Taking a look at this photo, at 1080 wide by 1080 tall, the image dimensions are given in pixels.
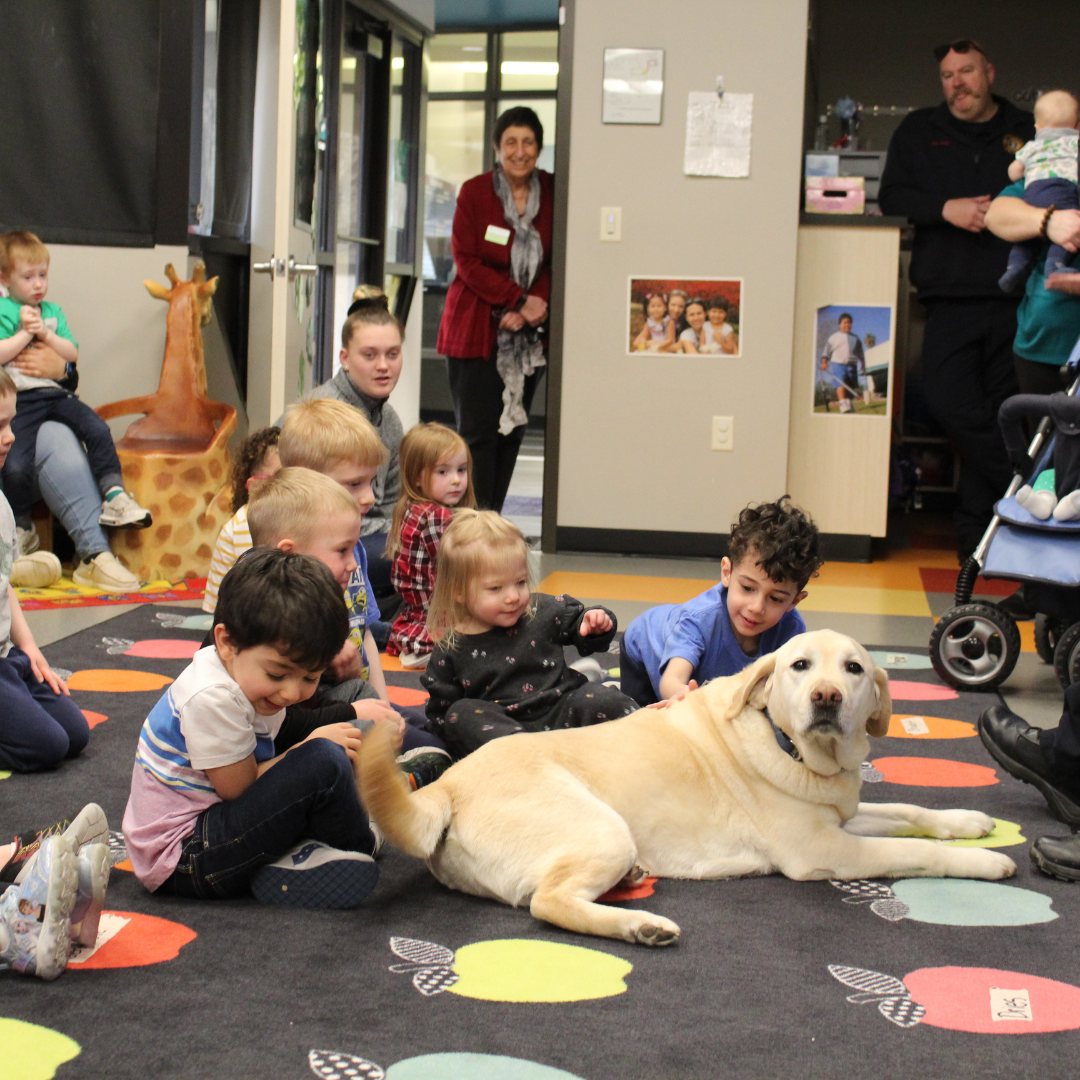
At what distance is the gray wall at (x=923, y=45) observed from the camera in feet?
26.9

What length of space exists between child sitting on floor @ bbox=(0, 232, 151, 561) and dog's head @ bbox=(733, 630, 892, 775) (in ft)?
10.6

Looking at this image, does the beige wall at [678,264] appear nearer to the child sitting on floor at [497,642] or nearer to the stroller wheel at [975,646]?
the stroller wheel at [975,646]

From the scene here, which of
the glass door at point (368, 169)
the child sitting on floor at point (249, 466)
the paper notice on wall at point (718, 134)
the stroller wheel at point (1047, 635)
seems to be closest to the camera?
the child sitting on floor at point (249, 466)

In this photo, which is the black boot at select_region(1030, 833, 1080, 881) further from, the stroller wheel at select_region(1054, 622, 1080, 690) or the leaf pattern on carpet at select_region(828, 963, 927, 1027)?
the stroller wheel at select_region(1054, 622, 1080, 690)

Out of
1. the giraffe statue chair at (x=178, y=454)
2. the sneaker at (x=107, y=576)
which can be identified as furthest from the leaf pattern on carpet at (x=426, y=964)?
the giraffe statue chair at (x=178, y=454)

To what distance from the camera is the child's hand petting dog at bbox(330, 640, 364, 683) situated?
2.29m

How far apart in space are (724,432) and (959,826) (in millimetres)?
3616

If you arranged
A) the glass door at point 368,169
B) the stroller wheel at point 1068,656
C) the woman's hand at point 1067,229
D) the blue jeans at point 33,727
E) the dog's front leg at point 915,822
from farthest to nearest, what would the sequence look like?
1. the glass door at point 368,169
2. the woman's hand at point 1067,229
3. the stroller wheel at point 1068,656
4. the blue jeans at point 33,727
5. the dog's front leg at point 915,822

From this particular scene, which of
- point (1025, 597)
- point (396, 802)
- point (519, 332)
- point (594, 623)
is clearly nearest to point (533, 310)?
point (519, 332)

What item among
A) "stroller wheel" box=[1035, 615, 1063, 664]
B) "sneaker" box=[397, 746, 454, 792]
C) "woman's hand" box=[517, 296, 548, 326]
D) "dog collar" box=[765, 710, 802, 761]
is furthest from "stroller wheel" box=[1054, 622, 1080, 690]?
"woman's hand" box=[517, 296, 548, 326]

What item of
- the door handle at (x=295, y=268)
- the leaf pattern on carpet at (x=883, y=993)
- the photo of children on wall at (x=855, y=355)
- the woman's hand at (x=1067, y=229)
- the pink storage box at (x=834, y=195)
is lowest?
the leaf pattern on carpet at (x=883, y=993)

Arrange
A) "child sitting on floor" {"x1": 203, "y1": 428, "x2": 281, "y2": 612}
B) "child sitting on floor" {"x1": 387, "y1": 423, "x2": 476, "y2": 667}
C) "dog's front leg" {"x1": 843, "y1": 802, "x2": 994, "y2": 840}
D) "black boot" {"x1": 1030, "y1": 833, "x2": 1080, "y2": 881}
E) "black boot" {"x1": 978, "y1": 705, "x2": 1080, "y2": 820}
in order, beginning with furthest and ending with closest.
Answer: "child sitting on floor" {"x1": 387, "y1": 423, "x2": 476, "y2": 667} < "child sitting on floor" {"x1": 203, "y1": 428, "x2": 281, "y2": 612} < "black boot" {"x1": 978, "y1": 705, "x2": 1080, "y2": 820} < "dog's front leg" {"x1": 843, "y1": 802, "x2": 994, "y2": 840} < "black boot" {"x1": 1030, "y1": 833, "x2": 1080, "y2": 881}

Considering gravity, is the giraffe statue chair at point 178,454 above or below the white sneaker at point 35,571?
above

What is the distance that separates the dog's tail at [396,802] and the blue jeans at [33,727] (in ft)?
3.13
